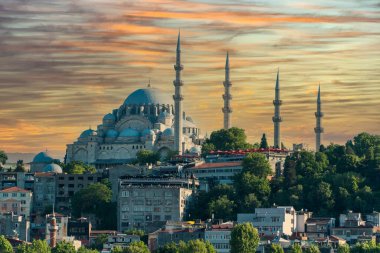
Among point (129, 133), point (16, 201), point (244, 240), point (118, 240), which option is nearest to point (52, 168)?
point (16, 201)

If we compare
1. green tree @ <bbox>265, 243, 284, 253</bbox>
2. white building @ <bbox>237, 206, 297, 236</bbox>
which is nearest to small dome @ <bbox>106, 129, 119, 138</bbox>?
white building @ <bbox>237, 206, 297, 236</bbox>

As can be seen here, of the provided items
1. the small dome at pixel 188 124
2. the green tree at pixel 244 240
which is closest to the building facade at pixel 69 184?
the small dome at pixel 188 124

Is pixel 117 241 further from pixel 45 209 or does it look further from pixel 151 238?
pixel 45 209

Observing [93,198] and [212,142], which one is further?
[212,142]

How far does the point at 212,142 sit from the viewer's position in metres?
149

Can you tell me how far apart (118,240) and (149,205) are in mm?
8942

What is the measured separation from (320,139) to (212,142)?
10.4 m

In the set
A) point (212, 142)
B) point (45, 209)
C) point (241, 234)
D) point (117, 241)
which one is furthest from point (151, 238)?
point (212, 142)

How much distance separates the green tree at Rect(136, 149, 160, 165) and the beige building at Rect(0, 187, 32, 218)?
45.2 feet

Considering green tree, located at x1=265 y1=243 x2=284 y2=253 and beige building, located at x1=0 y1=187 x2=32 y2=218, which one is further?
beige building, located at x1=0 y1=187 x2=32 y2=218

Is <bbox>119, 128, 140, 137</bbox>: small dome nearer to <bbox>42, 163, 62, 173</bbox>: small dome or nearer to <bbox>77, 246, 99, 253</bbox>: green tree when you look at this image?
<bbox>42, 163, 62, 173</bbox>: small dome

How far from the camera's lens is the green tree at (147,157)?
5778 inches

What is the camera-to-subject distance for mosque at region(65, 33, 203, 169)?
159 m

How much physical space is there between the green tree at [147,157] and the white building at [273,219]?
27431mm
